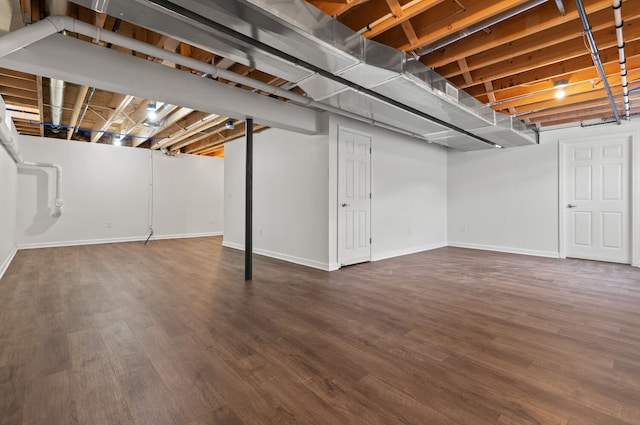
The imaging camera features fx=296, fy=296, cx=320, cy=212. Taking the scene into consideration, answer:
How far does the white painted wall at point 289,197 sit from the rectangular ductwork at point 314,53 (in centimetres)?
131

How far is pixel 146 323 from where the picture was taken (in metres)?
2.59

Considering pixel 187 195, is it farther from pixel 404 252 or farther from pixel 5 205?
pixel 404 252

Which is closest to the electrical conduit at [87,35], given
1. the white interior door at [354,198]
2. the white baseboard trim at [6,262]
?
the white interior door at [354,198]

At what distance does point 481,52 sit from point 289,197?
3485mm

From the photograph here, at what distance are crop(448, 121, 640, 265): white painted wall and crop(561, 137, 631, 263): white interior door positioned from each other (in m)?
0.16

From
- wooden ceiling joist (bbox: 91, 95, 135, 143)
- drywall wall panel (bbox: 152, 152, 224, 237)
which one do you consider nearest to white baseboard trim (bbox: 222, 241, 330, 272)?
drywall wall panel (bbox: 152, 152, 224, 237)

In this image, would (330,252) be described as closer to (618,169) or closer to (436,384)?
(436,384)

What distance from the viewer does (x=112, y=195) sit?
7.56m

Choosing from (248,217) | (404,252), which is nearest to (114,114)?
(248,217)

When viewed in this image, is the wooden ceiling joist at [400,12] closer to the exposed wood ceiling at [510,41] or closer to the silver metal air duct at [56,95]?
the exposed wood ceiling at [510,41]

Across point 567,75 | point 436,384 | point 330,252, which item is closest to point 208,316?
point 436,384

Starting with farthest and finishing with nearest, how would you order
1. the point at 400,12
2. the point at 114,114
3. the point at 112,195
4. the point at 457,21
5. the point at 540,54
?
the point at 112,195 → the point at 114,114 → the point at 540,54 → the point at 457,21 → the point at 400,12

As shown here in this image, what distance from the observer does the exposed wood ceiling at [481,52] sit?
98.0 inches

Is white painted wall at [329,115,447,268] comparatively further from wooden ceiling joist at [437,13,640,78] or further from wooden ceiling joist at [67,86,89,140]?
wooden ceiling joist at [67,86,89,140]
